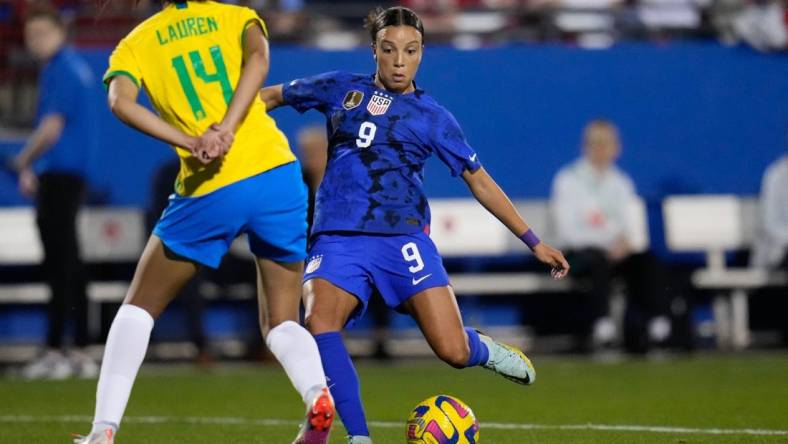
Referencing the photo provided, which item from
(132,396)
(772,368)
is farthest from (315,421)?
(772,368)

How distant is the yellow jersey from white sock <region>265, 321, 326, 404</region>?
0.68 meters

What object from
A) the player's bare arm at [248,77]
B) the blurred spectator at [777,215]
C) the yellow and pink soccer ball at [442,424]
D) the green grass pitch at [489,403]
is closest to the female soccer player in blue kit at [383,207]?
the yellow and pink soccer ball at [442,424]

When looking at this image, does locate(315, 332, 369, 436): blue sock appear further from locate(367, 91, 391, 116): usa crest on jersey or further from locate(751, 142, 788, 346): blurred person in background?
locate(751, 142, 788, 346): blurred person in background

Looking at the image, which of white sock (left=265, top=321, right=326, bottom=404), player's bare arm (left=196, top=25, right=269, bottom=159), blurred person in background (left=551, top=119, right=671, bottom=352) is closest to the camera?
player's bare arm (left=196, top=25, right=269, bottom=159)

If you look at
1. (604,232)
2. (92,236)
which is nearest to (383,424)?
(604,232)

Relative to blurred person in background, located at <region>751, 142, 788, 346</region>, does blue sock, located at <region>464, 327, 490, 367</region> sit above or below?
below

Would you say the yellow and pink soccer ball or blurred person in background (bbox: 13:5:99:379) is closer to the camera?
the yellow and pink soccer ball

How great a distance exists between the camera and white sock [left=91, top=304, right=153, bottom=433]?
226 inches

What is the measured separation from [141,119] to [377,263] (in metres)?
1.32

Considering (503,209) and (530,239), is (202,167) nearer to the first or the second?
(503,209)

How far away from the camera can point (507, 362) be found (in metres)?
6.97

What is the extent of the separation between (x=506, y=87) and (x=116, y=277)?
439 cm

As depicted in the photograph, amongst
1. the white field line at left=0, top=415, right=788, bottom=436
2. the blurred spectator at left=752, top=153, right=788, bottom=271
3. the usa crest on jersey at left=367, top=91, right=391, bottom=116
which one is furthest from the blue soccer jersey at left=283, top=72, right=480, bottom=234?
the blurred spectator at left=752, top=153, right=788, bottom=271

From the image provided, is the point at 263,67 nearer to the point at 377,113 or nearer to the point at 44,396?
the point at 377,113
